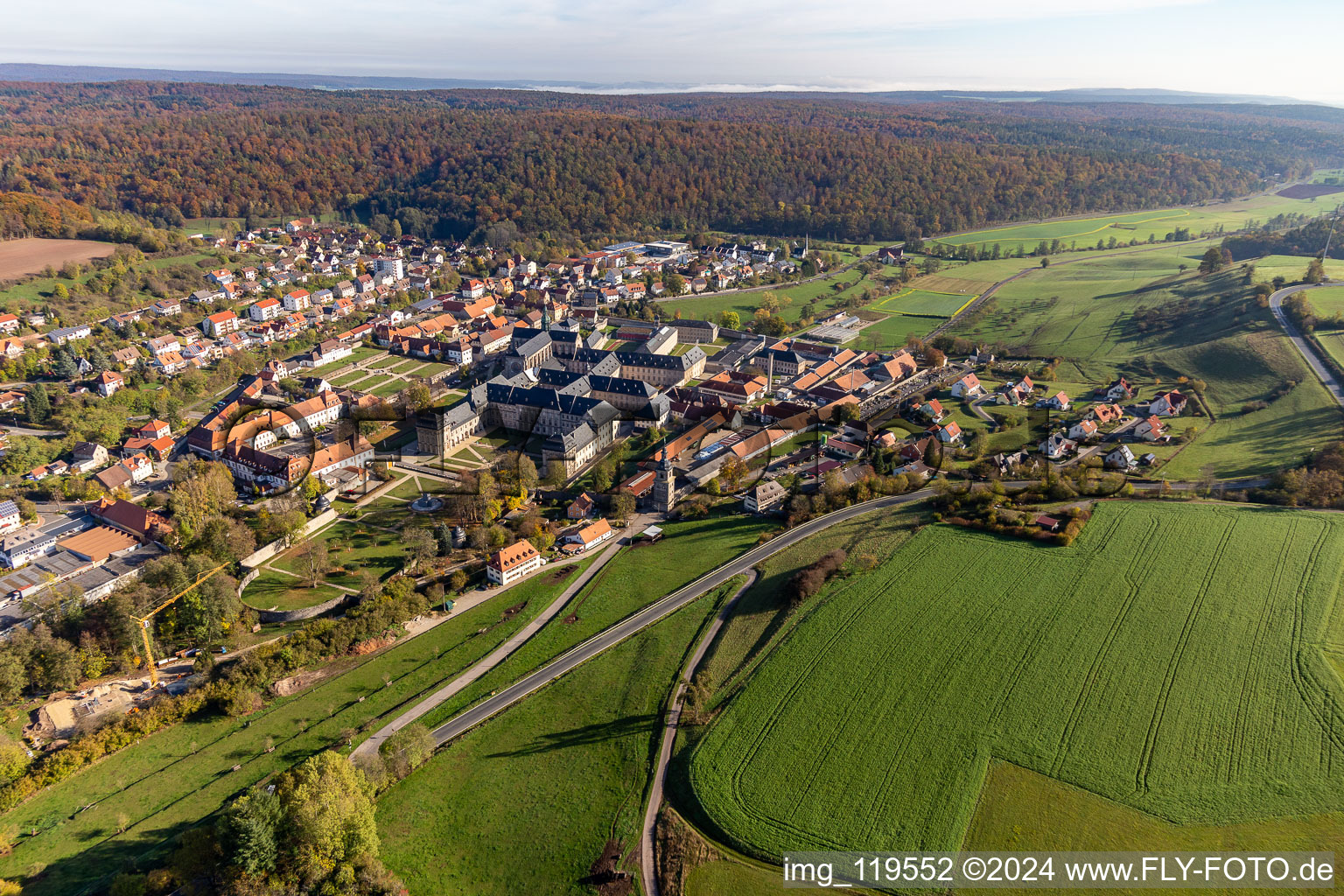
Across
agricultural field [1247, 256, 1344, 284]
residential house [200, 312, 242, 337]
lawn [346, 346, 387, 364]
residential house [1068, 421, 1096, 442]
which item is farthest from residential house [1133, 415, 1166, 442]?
residential house [200, 312, 242, 337]

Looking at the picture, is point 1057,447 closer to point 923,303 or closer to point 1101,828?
point 1101,828

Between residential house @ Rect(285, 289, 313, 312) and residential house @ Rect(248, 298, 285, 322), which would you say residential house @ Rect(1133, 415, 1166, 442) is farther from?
residential house @ Rect(248, 298, 285, 322)

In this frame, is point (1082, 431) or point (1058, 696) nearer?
point (1058, 696)

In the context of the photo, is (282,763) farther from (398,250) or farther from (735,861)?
(398,250)

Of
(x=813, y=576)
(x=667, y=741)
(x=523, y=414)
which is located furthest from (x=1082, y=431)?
(x=523, y=414)

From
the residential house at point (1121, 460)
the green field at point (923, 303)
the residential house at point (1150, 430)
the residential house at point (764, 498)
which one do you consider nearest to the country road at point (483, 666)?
the residential house at point (764, 498)
